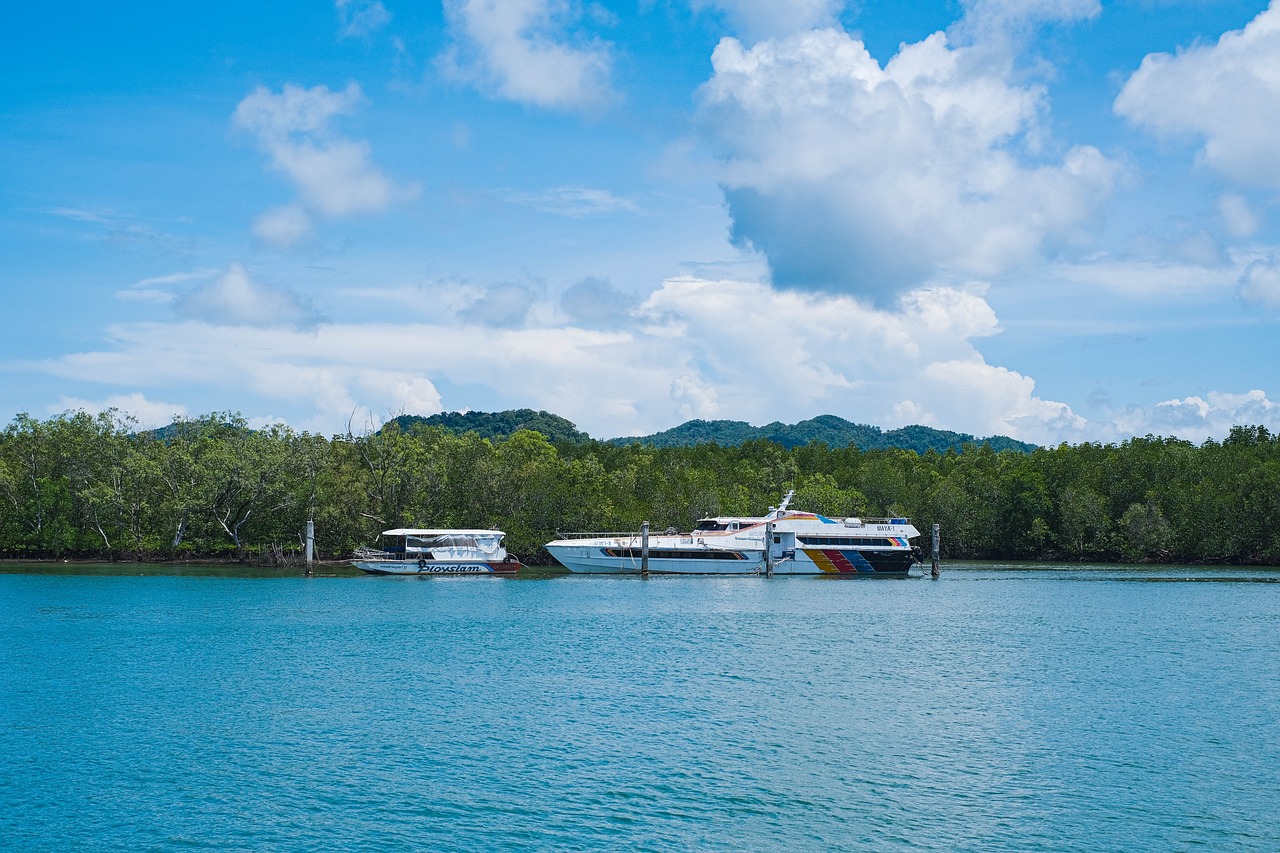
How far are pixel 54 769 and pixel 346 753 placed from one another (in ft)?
23.8

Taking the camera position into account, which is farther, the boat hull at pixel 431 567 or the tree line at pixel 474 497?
the tree line at pixel 474 497

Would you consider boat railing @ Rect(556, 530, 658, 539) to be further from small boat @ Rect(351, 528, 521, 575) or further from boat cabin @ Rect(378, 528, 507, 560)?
small boat @ Rect(351, 528, 521, 575)

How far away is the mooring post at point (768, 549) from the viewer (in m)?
96.6

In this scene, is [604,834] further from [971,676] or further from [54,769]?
[971,676]

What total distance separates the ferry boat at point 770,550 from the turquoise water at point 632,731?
34.1 metres

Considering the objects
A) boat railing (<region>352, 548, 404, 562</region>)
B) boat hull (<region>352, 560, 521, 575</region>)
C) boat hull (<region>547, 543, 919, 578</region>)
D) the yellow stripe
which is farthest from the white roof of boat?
the yellow stripe

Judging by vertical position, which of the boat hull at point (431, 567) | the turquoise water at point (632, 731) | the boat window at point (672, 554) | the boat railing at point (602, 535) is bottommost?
the turquoise water at point (632, 731)

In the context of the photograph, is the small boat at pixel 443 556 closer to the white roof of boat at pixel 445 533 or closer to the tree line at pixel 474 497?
the white roof of boat at pixel 445 533

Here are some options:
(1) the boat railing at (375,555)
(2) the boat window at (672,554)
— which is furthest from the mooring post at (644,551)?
(1) the boat railing at (375,555)

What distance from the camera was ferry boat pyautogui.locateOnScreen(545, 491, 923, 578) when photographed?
97625 mm

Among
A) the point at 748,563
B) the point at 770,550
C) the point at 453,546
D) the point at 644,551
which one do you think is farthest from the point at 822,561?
the point at 453,546

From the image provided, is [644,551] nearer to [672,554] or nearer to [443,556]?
[672,554]

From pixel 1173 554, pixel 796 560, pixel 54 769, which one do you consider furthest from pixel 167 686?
pixel 1173 554

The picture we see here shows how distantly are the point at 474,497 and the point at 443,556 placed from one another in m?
16.5
